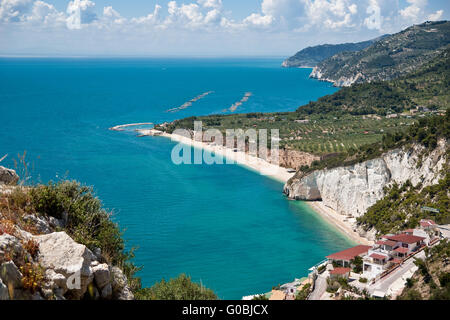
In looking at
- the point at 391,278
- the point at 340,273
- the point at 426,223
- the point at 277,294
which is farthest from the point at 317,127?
the point at 391,278

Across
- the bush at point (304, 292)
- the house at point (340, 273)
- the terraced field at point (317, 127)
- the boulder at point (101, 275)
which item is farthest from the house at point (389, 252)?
the terraced field at point (317, 127)

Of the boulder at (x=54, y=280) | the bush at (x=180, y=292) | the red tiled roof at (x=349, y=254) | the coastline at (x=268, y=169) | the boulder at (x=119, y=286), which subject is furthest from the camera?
the coastline at (x=268, y=169)

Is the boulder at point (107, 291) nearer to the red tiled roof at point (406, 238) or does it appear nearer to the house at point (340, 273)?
the house at point (340, 273)

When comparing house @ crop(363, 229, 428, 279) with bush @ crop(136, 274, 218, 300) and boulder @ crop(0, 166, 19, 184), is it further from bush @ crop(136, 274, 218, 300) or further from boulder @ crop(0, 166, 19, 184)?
boulder @ crop(0, 166, 19, 184)

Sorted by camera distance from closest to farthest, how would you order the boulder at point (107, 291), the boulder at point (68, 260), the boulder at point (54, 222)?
the boulder at point (68, 260) → the boulder at point (107, 291) → the boulder at point (54, 222)

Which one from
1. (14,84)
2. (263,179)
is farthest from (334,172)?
(14,84)

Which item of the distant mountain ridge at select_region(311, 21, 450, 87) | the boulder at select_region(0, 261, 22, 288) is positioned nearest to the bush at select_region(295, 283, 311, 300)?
the boulder at select_region(0, 261, 22, 288)

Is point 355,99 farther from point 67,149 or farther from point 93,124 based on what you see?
point 67,149
